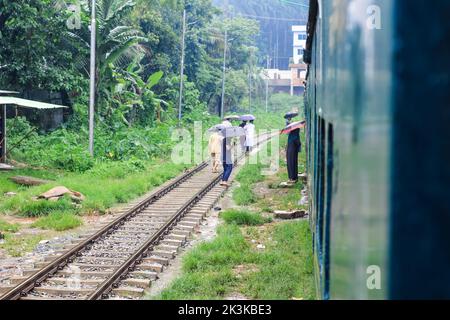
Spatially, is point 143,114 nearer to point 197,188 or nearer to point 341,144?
point 197,188

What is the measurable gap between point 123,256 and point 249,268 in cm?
182

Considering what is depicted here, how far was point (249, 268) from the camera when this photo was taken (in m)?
8.32

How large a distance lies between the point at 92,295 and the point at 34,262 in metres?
2.30

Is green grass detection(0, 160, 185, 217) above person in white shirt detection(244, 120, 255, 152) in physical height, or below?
below

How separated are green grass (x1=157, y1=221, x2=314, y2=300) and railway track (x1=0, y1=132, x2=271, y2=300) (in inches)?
19.7

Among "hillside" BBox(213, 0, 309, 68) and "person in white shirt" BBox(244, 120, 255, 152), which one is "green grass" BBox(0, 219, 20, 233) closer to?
"person in white shirt" BBox(244, 120, 255, 152)

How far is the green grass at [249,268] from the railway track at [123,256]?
1.64 ft

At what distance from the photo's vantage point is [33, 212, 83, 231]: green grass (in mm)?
10883

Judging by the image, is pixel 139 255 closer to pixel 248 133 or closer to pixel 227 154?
pixel 227 154

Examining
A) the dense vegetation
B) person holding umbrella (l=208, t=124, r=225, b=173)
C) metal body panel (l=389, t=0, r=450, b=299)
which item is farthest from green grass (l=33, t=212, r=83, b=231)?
metal body panel (l=389, t=0, r=450, b=299)

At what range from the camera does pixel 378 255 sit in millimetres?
1580

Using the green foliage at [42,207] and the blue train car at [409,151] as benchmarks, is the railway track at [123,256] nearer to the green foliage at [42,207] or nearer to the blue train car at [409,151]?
the green foliage at [42,207]

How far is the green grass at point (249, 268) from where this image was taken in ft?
22.9

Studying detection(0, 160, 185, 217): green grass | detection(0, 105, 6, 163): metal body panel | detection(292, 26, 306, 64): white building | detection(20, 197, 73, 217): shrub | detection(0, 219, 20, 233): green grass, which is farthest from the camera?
detection(292, 26, 306, 64): white building
